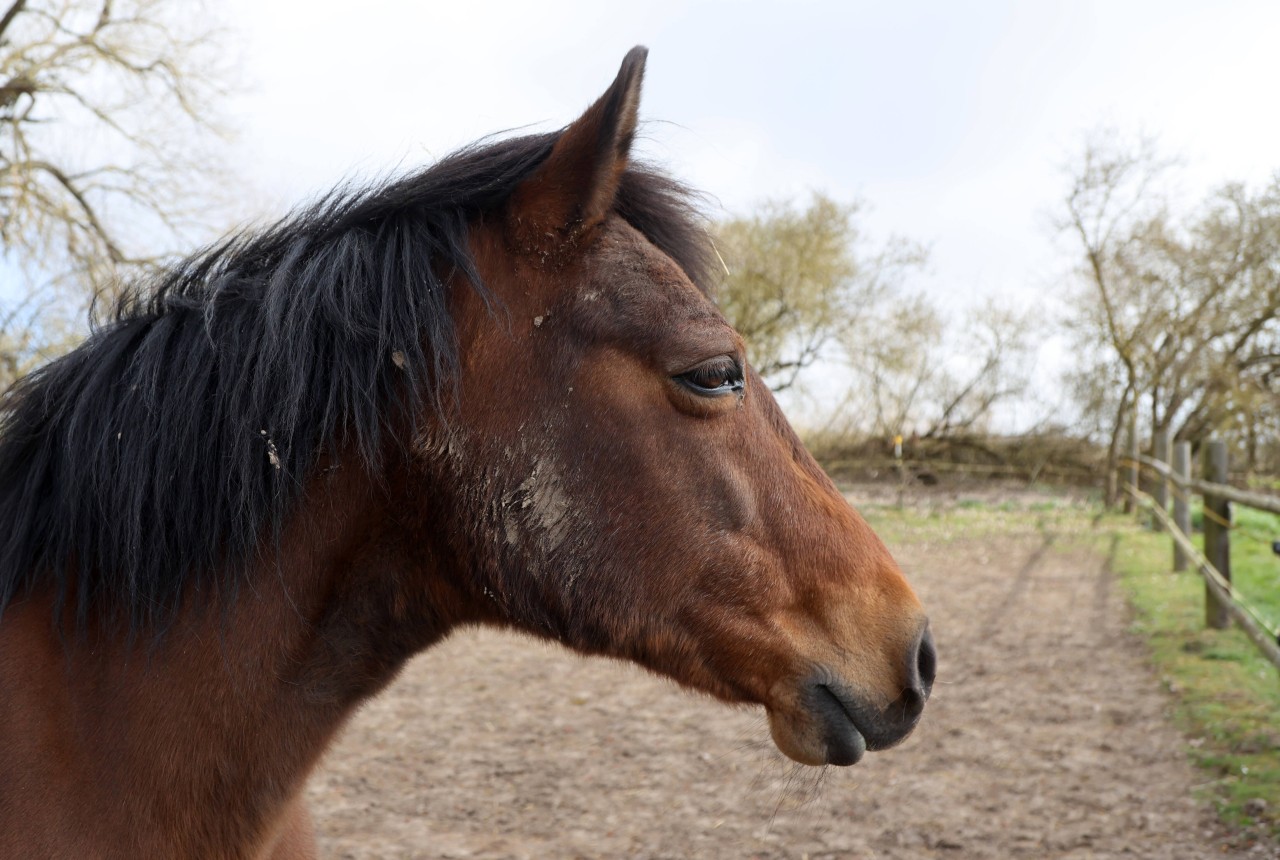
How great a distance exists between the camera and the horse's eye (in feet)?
5.65

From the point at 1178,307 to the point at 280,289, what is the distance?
2037 cm

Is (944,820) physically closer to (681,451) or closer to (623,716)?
(623,716)

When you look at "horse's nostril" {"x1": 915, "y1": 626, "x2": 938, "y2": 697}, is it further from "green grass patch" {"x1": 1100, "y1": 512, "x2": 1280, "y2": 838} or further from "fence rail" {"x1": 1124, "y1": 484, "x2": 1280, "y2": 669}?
"fence rail" {"x1": 1124, "y1": 484, "x2": 1280, "y2": 669}

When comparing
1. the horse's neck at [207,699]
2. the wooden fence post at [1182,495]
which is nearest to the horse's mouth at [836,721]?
the horse's neck at [207,699]

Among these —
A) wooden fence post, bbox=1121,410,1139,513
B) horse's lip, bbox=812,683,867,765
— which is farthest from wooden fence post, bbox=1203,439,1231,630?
wooden fence post, bbox=1121,410,1139,513

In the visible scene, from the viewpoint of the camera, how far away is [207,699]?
1.61 metres

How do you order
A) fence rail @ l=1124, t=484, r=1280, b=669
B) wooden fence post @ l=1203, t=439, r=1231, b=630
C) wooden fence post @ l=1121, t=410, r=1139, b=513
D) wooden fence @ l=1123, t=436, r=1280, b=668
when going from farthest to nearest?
1. wooden fence post @ l=1121, t=410, r=1139, b=513
2. wooden fence post @ l=1203, t=439, r=1231, b=630
3. wooden fence @ l=1123, t=436, r=1280, b=668
4. fence rail @ l=1124, t=484, r=1280, b=669

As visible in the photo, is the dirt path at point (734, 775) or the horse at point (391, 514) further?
the dirt path at point (734, 775)

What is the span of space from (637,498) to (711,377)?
28 centimetres

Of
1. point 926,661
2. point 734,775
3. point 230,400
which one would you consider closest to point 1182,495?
point 734,775

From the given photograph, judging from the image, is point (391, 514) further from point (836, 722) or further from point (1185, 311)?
point (1185, 311)

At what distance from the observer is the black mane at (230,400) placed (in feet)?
5.28

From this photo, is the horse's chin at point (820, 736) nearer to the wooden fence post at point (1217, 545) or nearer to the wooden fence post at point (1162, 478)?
the wooden fence post at point (1217, 545)

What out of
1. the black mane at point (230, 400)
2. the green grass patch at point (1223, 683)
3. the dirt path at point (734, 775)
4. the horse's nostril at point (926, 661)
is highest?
the black mane at point (230, 400)
